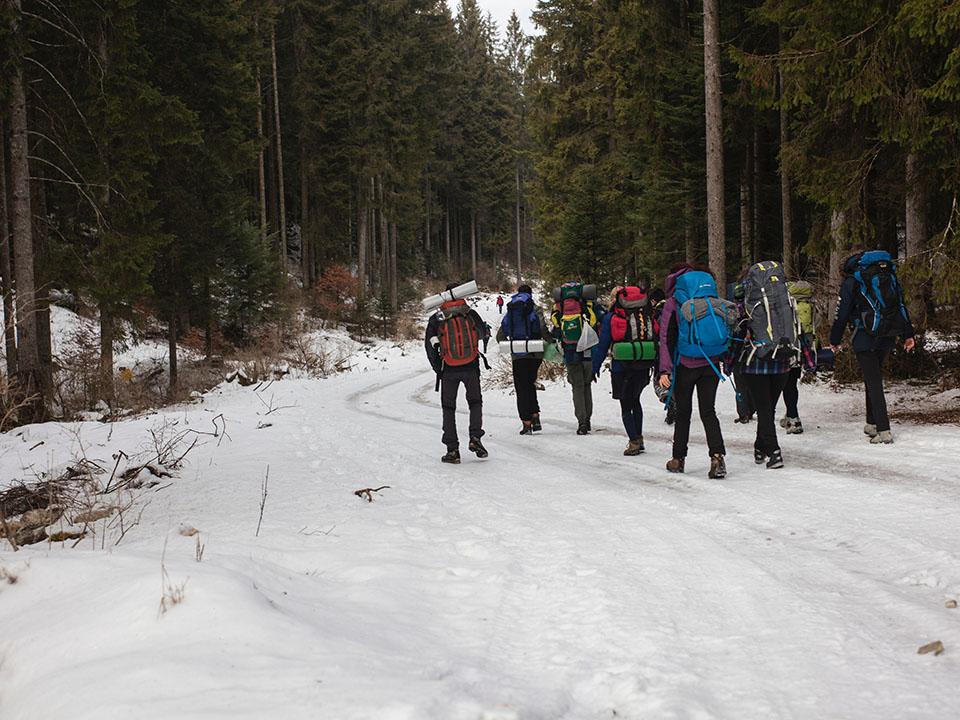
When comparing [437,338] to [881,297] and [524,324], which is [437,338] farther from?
[881,297]

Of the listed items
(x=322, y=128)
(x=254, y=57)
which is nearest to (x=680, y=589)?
(x=254, y=57)

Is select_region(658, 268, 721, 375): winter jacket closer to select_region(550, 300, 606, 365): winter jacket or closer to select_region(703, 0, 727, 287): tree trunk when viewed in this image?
select_region(550, 300, 606, 365): winter jacket

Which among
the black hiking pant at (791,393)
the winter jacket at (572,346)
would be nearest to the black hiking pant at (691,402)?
the black hiking pant at (791,393)

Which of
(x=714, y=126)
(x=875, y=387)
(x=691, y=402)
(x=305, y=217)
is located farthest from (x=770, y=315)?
(x=305, y=217)

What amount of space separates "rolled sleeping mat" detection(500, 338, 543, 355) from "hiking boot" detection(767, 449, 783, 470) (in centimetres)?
400

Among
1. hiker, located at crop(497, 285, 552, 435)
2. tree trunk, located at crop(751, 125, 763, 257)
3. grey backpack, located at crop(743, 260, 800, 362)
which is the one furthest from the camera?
tree trunk, located at crop(751, 125, 763, 257)

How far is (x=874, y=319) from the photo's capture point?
24.3 ft

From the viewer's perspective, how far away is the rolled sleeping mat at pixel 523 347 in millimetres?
9875

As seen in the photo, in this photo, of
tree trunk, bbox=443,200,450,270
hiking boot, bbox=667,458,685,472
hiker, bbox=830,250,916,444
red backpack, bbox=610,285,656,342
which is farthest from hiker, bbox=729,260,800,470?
tree trunk, bbox=443,200,450,270

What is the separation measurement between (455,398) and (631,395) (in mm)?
2267

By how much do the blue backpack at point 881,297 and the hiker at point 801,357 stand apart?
0.81 m

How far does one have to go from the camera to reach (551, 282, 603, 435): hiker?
984 cm

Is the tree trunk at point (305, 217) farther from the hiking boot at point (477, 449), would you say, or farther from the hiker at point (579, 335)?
the hiking boot at point (477, 449)

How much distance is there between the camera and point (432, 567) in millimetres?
4035
